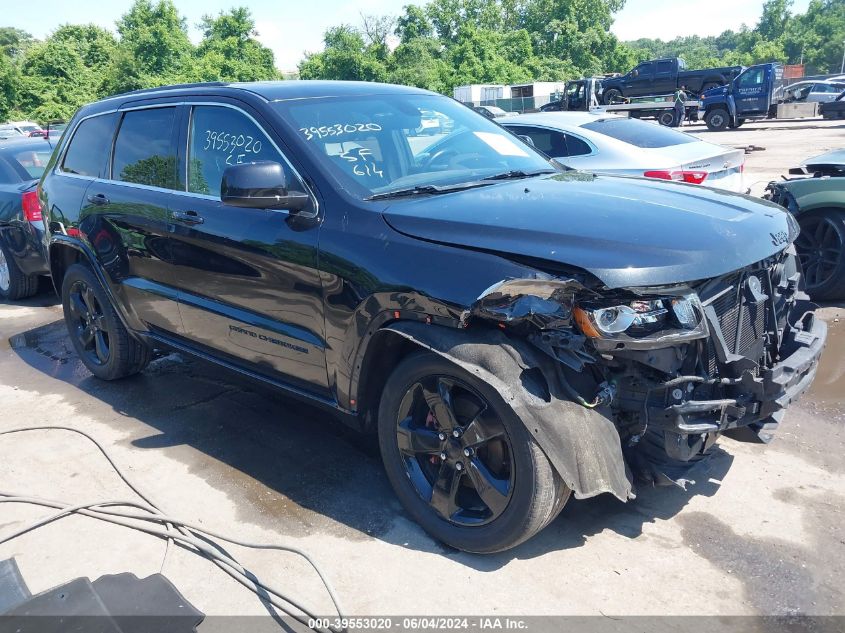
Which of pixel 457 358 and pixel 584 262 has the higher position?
pixel 584 262

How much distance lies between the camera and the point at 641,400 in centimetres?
282

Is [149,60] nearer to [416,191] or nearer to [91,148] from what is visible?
[91,148]

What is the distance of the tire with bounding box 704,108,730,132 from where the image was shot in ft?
91.7

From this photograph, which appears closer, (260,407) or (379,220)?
(379,220)

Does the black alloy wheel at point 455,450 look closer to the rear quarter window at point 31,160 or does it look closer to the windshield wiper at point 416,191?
the windshield wiper at point 416,191

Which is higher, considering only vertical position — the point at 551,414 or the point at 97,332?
the point at 551,414

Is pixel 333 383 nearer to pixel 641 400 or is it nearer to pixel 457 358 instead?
pixel 457 358

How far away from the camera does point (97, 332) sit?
5461 mm

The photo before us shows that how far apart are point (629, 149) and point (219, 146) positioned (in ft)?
15.3

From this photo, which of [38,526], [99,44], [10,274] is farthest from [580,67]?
[38,526]

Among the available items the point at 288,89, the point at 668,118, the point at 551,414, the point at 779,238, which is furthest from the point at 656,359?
the point at 668,118

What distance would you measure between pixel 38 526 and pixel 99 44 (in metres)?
50.4

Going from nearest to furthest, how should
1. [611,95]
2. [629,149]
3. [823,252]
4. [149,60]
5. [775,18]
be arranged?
[823,252] < [629,149] < [611,95] < [149,60] < [775,18]

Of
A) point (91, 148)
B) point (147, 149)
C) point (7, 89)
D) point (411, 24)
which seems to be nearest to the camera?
point (147, 149)
